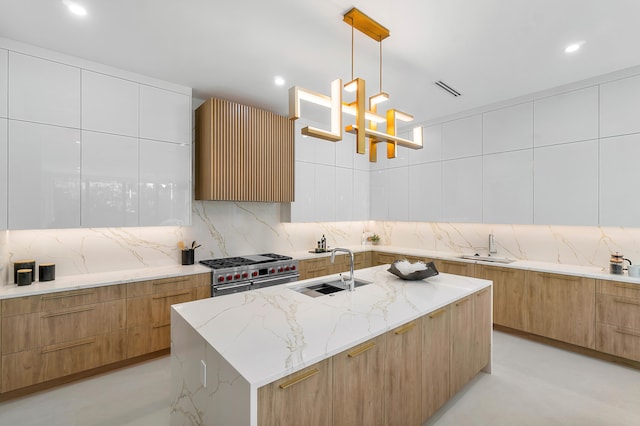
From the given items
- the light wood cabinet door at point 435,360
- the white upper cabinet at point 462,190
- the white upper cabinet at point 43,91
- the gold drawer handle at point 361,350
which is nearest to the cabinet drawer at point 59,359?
the white upper cabinet at point 43,91

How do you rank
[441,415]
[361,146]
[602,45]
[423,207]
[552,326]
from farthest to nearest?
1. [423,207]
2. [552,326]
3. [602,45]
4. [441,415]
5. [361,146]

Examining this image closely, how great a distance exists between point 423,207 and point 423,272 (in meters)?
2.41

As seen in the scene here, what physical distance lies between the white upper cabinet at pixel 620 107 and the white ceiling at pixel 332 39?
0.20 m

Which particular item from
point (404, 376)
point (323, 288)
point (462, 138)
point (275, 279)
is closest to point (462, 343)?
point (404, 376)

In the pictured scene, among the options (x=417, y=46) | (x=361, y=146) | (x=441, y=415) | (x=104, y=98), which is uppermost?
(x=417, y=46)

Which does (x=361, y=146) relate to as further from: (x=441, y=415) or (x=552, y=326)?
(x=552, y=326)

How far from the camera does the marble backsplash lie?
9.80 feet

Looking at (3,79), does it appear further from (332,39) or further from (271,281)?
(271,281)

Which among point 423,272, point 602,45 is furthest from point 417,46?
point 423,272

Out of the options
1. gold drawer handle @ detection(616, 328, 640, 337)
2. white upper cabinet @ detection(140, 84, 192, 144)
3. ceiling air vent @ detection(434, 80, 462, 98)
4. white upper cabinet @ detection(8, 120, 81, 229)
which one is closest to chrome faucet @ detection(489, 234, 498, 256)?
gold drawer handle @ detection(616, 328, 640, 337)

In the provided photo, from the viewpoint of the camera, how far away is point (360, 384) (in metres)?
1.58

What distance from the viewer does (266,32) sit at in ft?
7.79

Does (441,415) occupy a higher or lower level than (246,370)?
lower

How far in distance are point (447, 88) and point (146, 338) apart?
424cm
